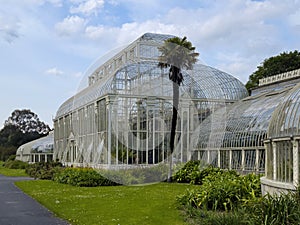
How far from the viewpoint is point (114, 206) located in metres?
15.4

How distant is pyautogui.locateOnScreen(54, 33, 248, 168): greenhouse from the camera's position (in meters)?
30.0

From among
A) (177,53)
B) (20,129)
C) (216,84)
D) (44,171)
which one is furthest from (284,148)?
(20,129)

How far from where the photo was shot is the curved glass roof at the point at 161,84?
31281 millimetres

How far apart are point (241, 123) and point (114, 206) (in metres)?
14.0

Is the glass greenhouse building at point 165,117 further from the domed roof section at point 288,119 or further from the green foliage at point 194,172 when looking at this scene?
the domed roof section at point 288,119

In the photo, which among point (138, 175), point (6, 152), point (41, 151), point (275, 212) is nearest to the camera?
point (275, 212)

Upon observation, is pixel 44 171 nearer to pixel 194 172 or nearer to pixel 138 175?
pixel 138 175

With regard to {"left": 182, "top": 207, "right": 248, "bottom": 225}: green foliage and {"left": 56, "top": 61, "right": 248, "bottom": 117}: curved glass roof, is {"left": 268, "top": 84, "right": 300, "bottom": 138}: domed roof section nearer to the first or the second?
{"left": 182, "top": 207, "right": 248, "bottom": 225}: green foliage

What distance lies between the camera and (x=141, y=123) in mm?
30688

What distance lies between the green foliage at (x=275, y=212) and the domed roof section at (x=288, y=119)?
329 cm

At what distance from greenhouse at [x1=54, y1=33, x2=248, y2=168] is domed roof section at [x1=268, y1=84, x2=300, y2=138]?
49.8ft

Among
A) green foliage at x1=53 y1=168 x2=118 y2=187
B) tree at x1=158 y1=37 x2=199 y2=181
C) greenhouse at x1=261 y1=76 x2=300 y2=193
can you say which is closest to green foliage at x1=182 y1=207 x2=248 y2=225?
greenhouse at x1=261 y1=76 x2=300 y2=193

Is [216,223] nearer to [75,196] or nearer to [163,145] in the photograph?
[75,196]

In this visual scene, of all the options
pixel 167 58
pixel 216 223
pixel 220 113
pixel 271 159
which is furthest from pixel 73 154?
pixel 216 223
